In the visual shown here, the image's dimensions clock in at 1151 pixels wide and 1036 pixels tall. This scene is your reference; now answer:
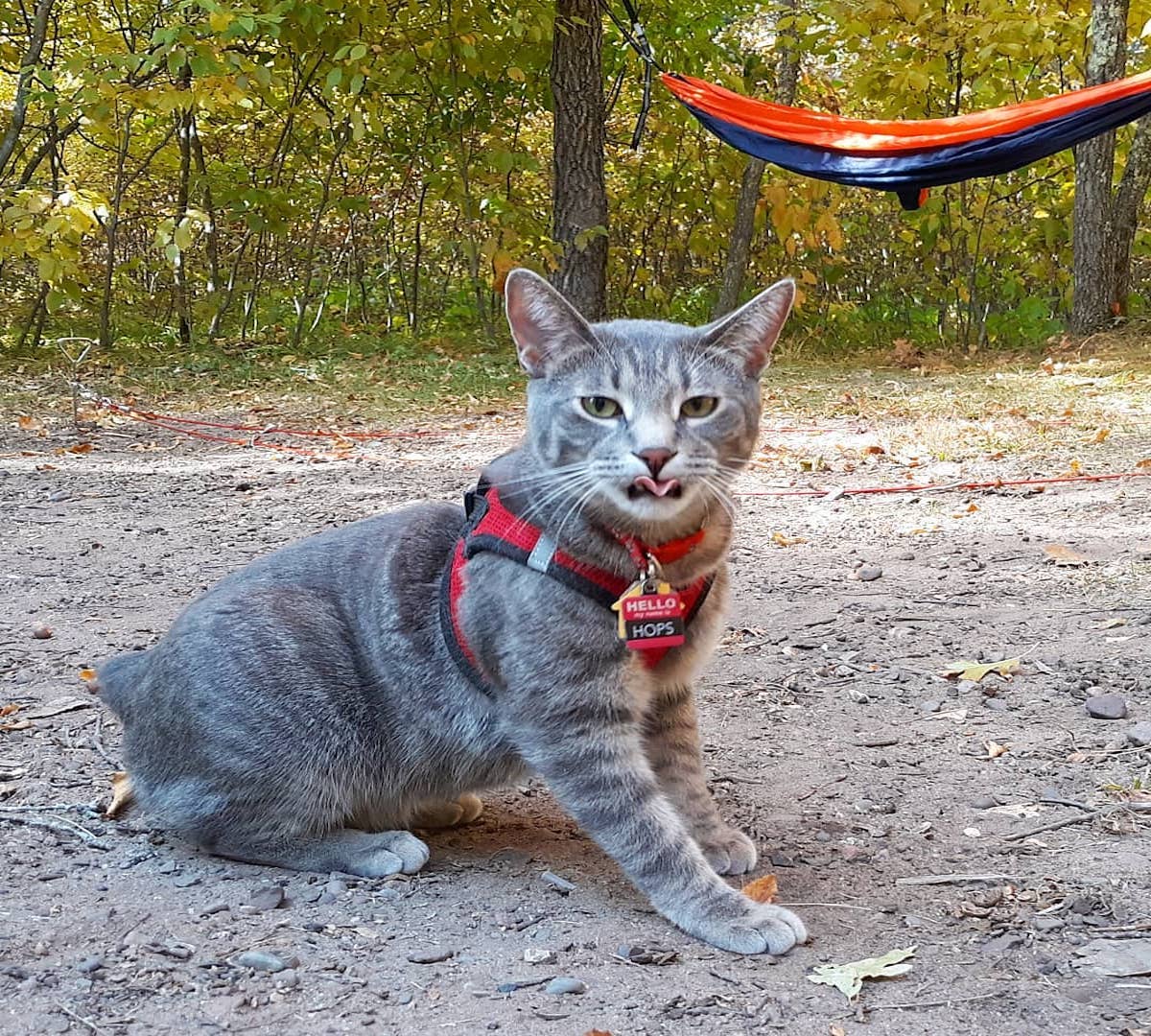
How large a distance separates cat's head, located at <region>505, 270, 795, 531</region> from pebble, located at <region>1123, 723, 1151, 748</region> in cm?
107

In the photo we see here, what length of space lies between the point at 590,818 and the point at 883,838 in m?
0.62

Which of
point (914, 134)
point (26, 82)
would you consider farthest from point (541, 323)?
point (26, 82)

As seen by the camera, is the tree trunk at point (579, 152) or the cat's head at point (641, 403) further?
the tree trunk at point (579, 152)

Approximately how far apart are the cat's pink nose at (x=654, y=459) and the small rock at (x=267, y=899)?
99cm

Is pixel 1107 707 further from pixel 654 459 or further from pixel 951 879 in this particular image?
pixel 654 459

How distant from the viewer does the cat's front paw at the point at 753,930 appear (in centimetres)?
193

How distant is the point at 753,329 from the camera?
2.29 meters

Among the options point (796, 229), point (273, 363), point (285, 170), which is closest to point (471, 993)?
point (273, 363)

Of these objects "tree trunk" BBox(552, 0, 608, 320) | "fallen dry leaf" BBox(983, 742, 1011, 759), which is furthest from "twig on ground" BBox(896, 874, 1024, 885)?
"tree trunk" BBox(552, 0, 608, 320)

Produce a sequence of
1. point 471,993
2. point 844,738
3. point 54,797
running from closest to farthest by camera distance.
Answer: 1. point 471,993
2. point 54,797
3. point 844,738

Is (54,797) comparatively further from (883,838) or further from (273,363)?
(273,363)

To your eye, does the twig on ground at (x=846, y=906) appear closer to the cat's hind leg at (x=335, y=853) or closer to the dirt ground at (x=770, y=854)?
the dirt ground at (x=770, y=854)

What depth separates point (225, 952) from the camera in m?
1.91

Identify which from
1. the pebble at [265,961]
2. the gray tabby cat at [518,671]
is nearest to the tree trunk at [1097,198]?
the gray tabby cat at [518,671]
